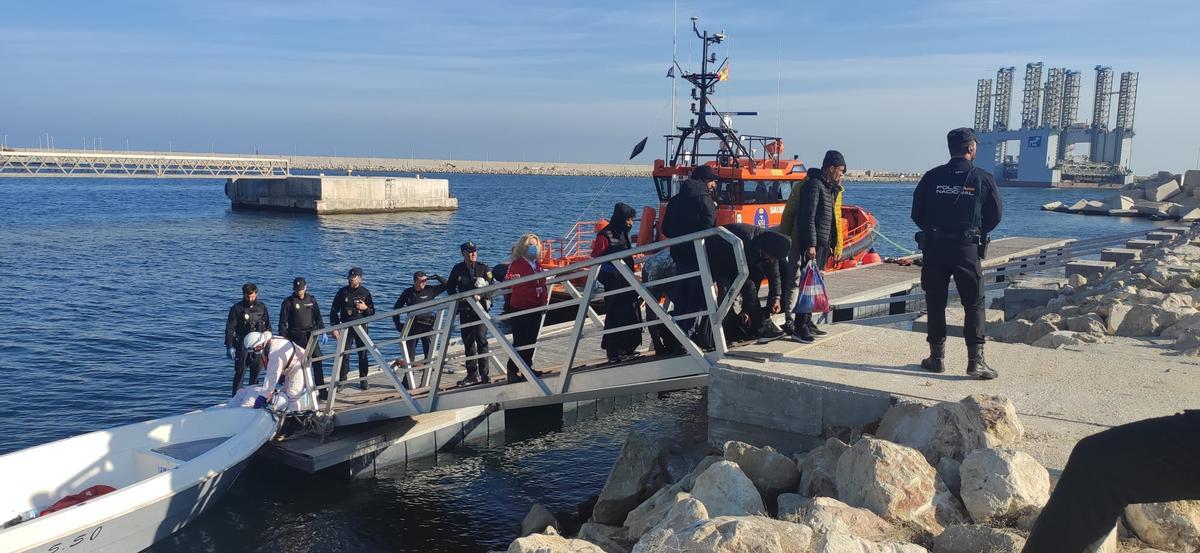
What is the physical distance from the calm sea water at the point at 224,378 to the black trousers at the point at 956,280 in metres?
4.10

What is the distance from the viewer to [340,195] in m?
56.7

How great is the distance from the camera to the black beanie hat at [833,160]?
613 cm

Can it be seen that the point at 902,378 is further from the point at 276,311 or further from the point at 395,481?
the point at 276,311

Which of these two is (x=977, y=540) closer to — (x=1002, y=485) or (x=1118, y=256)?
(x=1002, y=485)

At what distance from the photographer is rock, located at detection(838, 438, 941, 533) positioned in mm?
3881

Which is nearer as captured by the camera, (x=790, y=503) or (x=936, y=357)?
(x=790, y=503)

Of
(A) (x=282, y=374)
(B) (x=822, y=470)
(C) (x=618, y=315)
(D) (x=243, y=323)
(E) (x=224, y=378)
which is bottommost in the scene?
(E) (x=224, y=378)

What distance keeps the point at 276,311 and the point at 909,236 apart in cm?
3509

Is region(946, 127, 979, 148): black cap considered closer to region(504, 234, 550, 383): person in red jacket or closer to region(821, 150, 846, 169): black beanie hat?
region(821, 150, 846, 169): black beanie hat

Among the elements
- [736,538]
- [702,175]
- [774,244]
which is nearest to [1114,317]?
[774,244]

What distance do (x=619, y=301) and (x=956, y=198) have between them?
2461mm

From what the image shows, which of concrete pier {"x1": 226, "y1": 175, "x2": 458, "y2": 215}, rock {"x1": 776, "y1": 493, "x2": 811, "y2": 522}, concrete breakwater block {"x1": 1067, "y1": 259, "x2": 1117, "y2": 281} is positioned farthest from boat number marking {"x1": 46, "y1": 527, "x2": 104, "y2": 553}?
concrete pier {"x1": 226, "y1": 175, "x2": 458, "y2": 215}

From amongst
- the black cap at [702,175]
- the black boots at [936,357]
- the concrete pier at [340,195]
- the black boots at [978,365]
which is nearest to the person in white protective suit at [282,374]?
the black cap at [702,175]

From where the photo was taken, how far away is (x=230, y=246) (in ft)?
121
